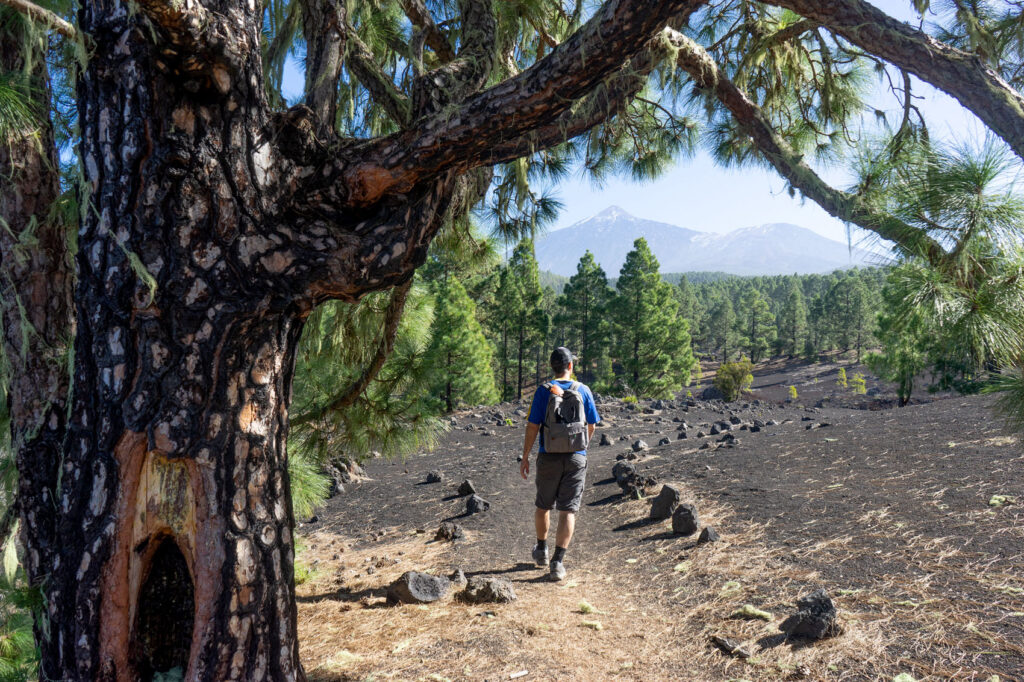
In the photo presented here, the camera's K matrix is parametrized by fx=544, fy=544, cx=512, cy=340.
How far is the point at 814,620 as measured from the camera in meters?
2.59

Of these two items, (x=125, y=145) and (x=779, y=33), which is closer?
(x=125, y=145)

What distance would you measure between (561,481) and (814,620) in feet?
5.69

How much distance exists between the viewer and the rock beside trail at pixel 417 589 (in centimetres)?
342

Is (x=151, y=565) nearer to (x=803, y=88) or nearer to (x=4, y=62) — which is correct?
(x=4, y=62)

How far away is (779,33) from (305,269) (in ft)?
11.4

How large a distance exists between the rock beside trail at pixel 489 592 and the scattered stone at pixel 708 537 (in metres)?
1.64

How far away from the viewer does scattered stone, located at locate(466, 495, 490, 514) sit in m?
5.88

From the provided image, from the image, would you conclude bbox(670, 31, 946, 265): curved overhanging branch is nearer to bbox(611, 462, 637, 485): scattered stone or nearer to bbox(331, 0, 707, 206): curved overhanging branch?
bbox(331, 0, 707, 206): curved overhanging branch

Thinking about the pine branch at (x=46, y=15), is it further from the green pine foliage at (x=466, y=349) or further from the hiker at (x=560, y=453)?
the green pine foliage at (x=466, y=349)

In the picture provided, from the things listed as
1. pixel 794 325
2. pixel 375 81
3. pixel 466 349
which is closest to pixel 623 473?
pixel 375 81

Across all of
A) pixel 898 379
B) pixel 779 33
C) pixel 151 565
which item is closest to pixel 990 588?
pixel 779 33

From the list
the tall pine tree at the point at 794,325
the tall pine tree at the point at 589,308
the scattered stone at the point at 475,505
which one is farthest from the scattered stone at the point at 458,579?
the tall pine tree at the point at 794,325

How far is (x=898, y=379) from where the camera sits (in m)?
20.4

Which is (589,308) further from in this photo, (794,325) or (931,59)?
(794,325)
